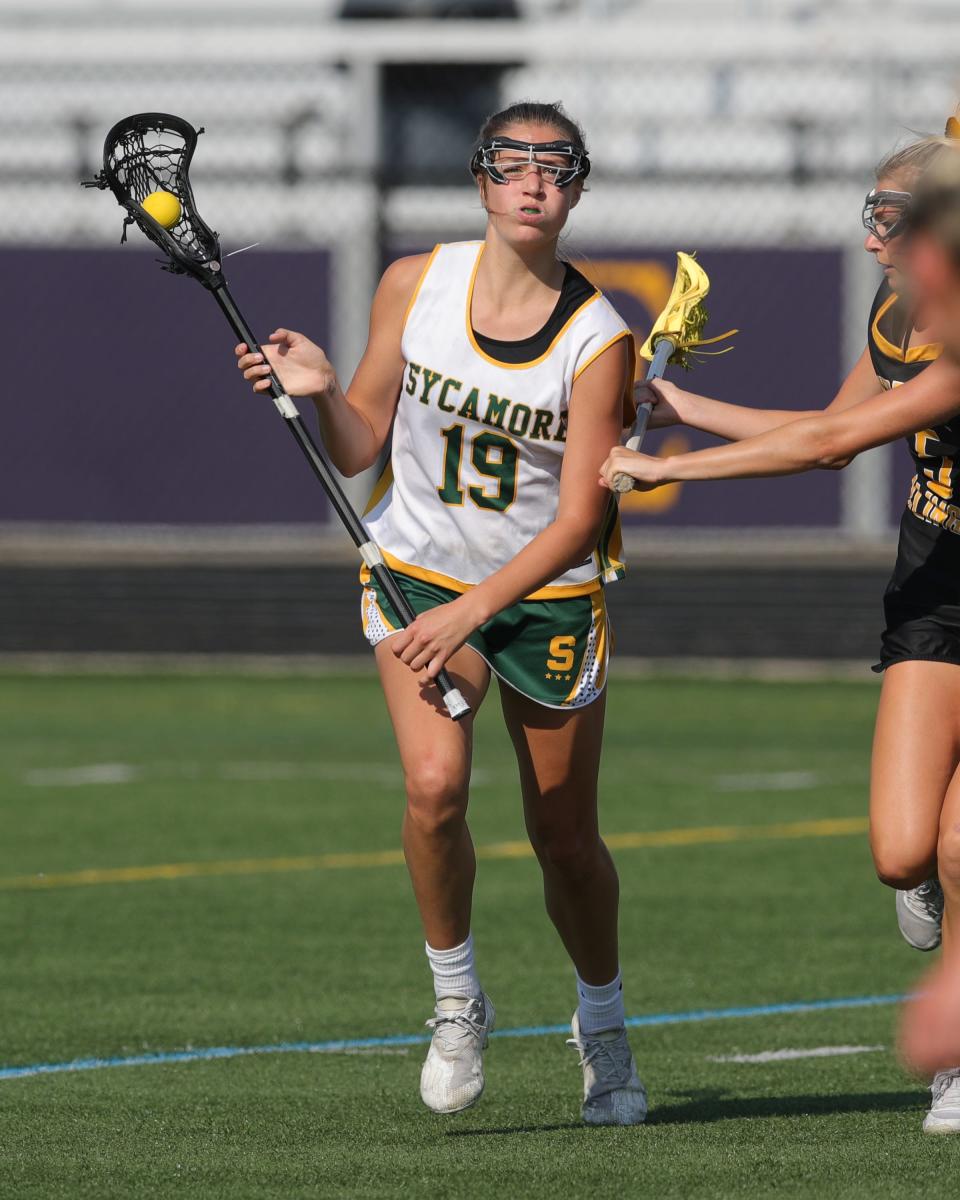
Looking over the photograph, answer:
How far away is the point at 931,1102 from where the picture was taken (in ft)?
19.5

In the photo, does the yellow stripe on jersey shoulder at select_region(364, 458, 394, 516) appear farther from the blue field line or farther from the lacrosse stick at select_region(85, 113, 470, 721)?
the blue field line

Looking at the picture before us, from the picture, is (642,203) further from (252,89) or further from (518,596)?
(518,596)

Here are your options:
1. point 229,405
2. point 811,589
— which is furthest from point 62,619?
point 811,589

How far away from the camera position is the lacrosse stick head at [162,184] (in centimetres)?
592

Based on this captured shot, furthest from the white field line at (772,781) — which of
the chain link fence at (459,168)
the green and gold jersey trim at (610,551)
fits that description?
the green and gold jersey trim at (610,551)

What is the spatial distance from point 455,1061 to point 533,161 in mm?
2105

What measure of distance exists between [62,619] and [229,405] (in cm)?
193

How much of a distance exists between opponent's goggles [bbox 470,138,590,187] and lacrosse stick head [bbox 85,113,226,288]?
2.33 ft

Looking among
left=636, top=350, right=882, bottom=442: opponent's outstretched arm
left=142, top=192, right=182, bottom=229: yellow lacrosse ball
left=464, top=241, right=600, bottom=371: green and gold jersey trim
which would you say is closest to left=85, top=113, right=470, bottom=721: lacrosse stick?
left=142, top=192, right=182, bottom=229: yellow lacrosse ball

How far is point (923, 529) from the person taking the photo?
5.85m

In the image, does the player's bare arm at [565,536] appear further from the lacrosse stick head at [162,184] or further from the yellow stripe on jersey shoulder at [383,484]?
the lacrosse stick head at [162,184]

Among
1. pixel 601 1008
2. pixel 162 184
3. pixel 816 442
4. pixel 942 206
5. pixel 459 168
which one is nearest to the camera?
pixel 942 206

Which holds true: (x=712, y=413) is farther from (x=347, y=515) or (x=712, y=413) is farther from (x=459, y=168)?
(x=459, y=168)

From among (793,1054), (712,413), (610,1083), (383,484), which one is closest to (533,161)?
(712,413)
